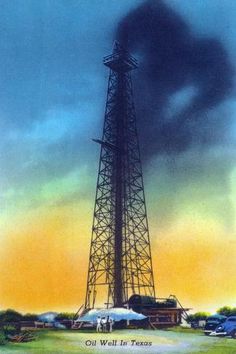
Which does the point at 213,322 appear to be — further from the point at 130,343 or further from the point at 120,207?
the point at 120,207

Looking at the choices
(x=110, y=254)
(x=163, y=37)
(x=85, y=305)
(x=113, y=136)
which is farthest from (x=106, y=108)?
(x=85, y=305)

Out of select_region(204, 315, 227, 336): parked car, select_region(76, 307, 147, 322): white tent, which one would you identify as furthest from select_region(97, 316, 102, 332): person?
select_region(204, 315, 227, 336): parked car

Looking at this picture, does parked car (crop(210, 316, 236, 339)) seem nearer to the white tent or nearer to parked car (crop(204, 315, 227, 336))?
parked car (crop(204, 315, 227, 336))

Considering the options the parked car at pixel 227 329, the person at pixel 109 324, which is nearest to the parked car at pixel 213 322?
the parked car at pixel 227 329

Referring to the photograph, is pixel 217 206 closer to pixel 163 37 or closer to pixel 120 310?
pixel 120 310

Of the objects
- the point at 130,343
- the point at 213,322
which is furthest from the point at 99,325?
the point at 213,322
